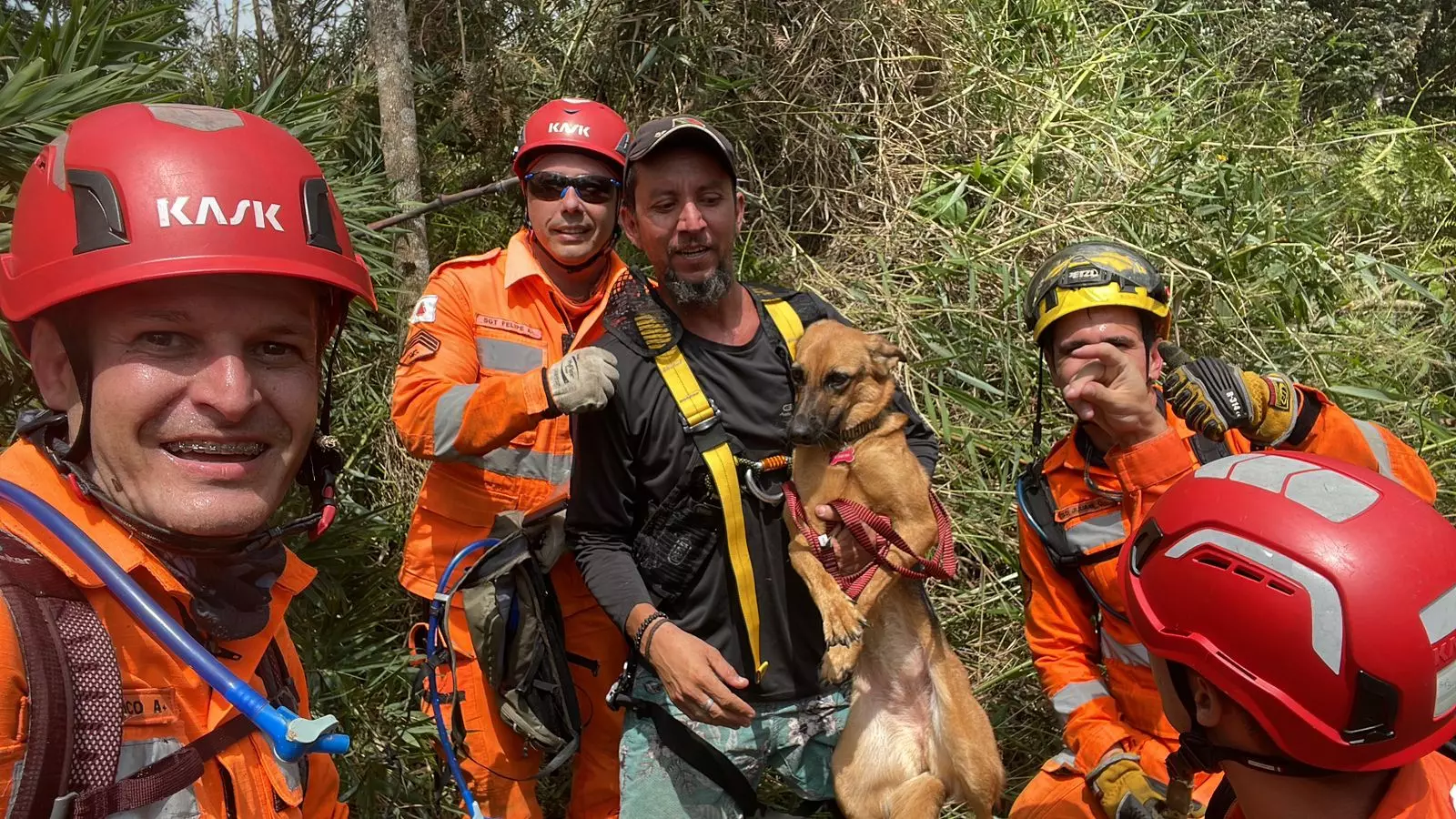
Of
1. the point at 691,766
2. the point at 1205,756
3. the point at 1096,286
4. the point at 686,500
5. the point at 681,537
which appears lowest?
the point at 691,766

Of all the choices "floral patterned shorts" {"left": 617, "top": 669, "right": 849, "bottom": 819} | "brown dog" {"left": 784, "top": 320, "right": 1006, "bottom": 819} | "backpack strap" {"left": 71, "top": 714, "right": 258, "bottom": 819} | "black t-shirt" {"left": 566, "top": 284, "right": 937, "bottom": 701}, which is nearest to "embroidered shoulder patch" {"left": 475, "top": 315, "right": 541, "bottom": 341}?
"black t-shirt" {"left": 566, "top": 284, "right": 937, "bottom": 701}

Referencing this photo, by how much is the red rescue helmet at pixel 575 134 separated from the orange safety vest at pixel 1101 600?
2.37m

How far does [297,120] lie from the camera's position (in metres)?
4.85

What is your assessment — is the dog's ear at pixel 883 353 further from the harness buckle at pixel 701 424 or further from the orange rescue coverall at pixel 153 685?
the orange rescue coverall at pixel 153 685

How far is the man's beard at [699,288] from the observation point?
10.1ft

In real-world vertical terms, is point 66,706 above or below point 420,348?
below

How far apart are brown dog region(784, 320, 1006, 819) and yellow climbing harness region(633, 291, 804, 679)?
0.72ft

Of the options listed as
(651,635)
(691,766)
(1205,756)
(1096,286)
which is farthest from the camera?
(1096,286)

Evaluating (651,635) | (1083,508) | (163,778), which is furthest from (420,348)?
(1083,508)

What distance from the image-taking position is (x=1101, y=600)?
3.25 metres

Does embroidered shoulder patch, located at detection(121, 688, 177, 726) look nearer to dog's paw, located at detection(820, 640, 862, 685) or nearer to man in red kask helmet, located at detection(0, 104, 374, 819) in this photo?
man in red kask helmet, located at detection(0, 104, 374, 819)

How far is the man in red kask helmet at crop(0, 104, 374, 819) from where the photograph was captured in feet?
5.12

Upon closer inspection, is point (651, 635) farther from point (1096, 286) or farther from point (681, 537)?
point (1096, 286)

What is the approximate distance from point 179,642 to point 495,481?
2.31 metres
